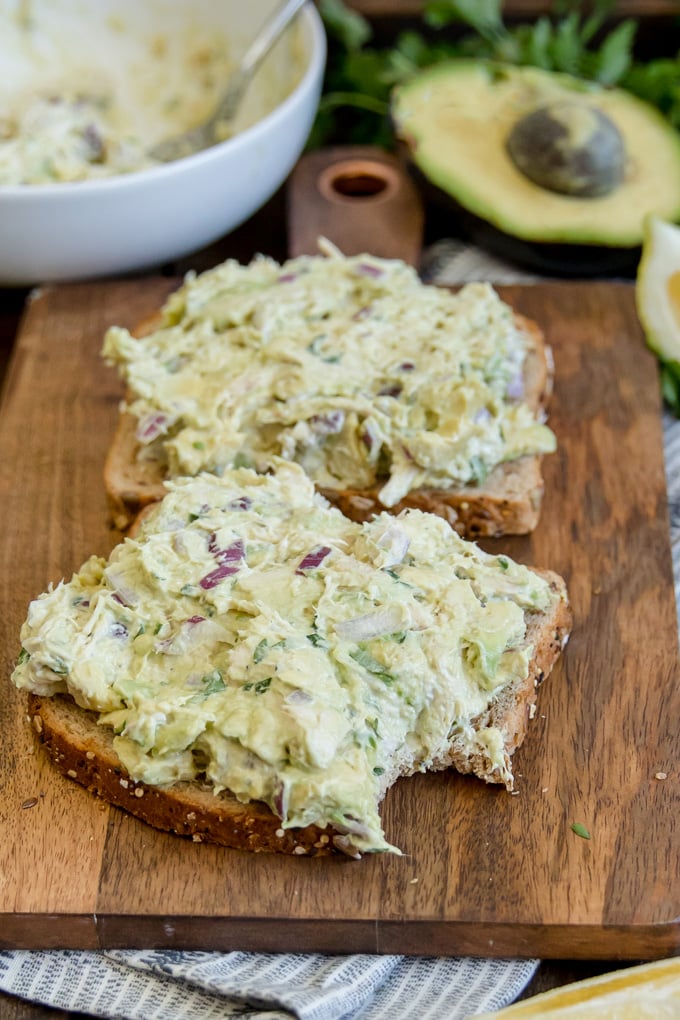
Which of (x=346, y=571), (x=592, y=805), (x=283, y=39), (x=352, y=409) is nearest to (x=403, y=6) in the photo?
(x=283, y=39)

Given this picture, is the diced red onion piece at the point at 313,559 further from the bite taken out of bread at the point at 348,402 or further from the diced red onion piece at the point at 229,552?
the bite taken out of bread at the point at 348,402

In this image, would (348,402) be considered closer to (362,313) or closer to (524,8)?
(362,313)

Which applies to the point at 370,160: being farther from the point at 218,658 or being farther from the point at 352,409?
the point at 218,658

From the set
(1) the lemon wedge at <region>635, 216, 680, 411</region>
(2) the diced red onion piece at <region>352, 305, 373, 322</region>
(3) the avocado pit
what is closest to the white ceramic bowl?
(3) the avocado pit

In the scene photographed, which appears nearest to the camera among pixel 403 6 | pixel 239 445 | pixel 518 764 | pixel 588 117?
pixel 518 764

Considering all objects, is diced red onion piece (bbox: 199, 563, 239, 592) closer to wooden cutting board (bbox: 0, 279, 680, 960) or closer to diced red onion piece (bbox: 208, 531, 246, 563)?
diced red onion piece (bbox: 208, 531, 246, 563)

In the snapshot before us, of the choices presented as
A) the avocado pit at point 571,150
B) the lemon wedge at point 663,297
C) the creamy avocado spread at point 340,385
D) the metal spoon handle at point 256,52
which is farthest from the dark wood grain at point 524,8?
the creamy avocado spread at point 340,385
